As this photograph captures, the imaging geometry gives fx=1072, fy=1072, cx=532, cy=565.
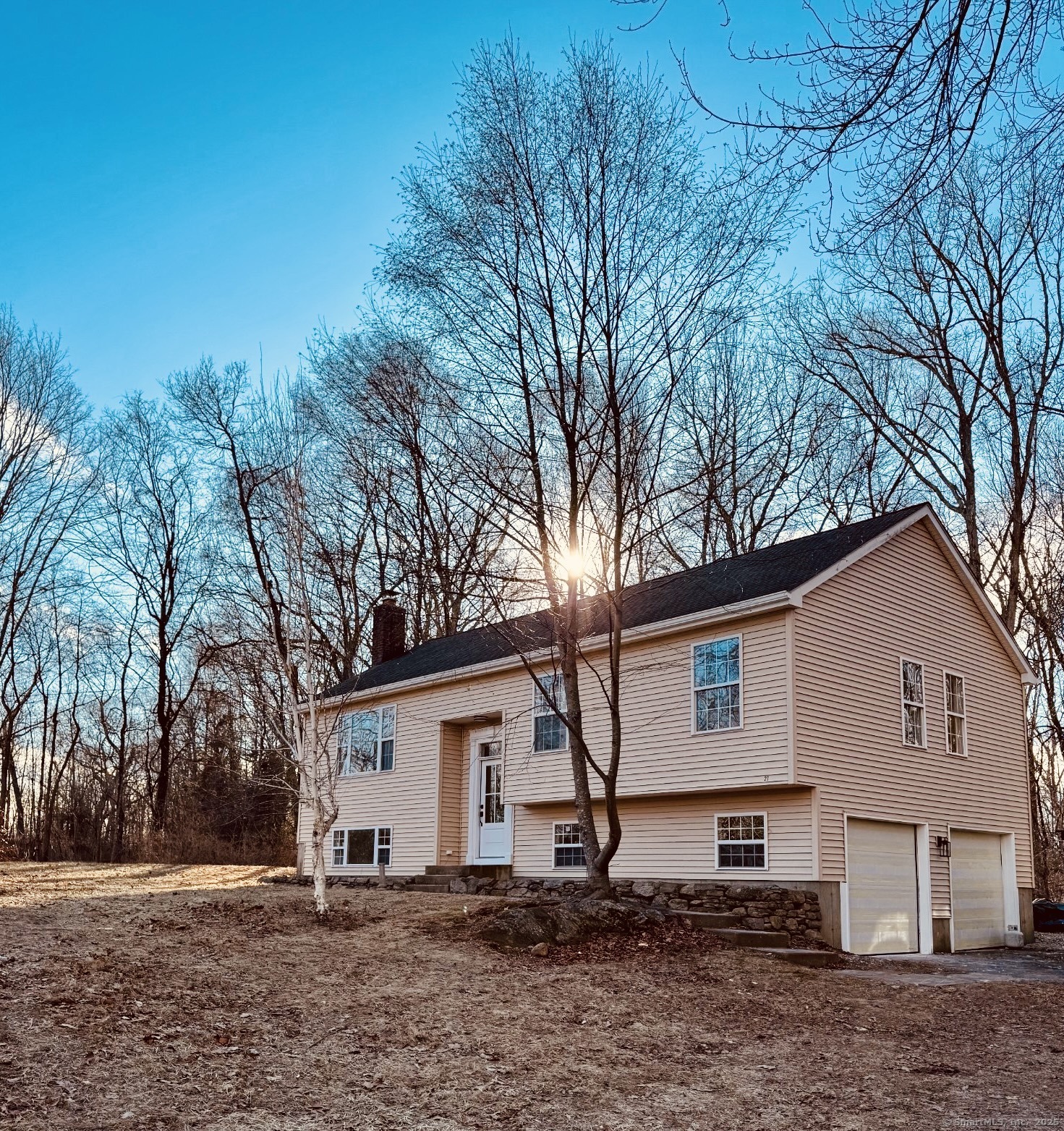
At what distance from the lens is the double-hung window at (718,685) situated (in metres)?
15.0

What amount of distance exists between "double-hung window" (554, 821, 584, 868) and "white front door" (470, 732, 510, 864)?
4.51ft

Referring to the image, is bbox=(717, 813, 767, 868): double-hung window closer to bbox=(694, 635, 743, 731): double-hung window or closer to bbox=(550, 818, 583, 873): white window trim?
bbox=(694, 635, 743, 731): double-hung window

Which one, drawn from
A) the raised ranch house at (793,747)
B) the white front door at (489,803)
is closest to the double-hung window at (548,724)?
the raised ranch house at (793,747)

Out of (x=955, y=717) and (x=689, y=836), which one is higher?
(x=955, y=717)

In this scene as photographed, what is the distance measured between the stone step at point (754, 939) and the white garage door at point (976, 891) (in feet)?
16.0

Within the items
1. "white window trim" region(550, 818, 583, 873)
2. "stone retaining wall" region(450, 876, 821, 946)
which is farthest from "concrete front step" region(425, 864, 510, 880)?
"stone retaining wall" region(450, 876, 821, 946)

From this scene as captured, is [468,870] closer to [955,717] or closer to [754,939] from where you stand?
[754,939]

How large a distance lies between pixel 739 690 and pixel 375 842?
390 inches

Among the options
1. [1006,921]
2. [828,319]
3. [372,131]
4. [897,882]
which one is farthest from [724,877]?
[828,319]

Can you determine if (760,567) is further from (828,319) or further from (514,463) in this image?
(828,319)

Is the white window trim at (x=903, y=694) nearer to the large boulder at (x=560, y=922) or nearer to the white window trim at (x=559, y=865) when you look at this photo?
the white window trim at (x=559, y=865)

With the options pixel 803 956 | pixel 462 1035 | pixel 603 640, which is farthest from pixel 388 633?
pixel 462 1035

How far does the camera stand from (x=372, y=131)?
1111 cm

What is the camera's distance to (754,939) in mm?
13047
